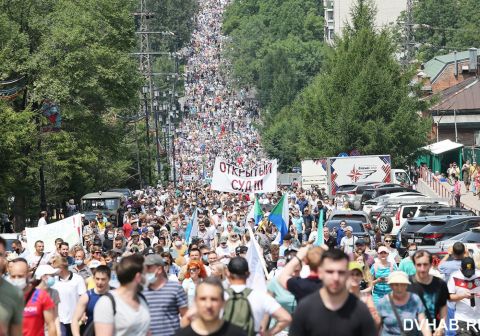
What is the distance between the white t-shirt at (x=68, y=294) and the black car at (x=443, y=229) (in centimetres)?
1487

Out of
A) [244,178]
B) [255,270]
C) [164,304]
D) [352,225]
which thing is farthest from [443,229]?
[164,304]

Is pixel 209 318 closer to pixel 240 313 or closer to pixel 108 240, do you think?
pixel 240 313

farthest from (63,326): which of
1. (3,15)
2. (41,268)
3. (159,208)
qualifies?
(3,15)

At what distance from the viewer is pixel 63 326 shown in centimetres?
1700

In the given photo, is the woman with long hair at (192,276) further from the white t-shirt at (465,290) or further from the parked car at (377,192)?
the parked car at (377,192)

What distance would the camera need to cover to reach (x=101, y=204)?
5762 centimetres

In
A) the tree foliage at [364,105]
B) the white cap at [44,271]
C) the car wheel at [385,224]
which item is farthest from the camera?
the tree foliage at [364,105]

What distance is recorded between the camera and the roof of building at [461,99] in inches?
3612

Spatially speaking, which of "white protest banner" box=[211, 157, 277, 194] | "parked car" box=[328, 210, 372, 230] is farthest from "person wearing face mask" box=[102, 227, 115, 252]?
"parked car" box=[328, 210, 372, 230]

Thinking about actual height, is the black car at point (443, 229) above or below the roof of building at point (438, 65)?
below

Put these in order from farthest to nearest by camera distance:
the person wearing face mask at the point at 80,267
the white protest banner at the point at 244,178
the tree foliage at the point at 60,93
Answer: the tree foliage at the point at 60,93 → the white protest banner at the point at 244,178 → the person wearing face mask at the point at 80,267

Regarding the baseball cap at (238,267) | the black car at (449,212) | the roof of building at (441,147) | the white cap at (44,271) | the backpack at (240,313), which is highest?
the roof of building at (441,147)

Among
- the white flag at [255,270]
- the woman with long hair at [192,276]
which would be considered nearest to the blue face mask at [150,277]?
the white flag at [255,270]

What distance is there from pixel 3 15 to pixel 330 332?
49490 millimetres
